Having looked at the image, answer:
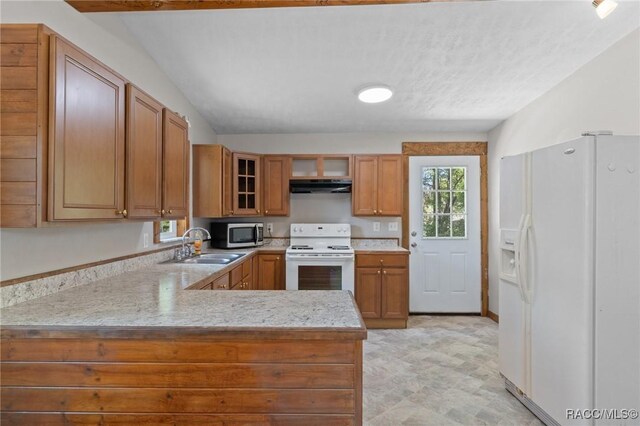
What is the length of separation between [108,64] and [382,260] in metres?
3.10

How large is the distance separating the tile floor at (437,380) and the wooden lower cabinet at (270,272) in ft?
4.02

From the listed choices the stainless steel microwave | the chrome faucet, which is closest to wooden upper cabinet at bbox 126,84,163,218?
the chrome faucet

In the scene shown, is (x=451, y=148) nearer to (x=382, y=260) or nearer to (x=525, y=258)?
(x=382, y=260)

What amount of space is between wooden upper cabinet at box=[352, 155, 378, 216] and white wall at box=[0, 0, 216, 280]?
2.30 meters

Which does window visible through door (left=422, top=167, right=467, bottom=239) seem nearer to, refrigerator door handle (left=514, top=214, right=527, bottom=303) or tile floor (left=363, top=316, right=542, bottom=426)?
tile floor (left=363, top=316, right=542, bottom=426)

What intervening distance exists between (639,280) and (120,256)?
3.17m

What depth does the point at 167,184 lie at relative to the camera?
2.07 m

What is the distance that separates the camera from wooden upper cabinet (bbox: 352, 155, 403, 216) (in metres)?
3.85

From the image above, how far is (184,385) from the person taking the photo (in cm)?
114

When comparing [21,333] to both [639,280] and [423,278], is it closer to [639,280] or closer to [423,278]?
[639,280]

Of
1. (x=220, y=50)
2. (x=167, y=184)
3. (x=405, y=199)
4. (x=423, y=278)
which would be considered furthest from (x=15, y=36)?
(x=423, y=278)

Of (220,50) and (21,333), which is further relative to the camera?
(220,50)

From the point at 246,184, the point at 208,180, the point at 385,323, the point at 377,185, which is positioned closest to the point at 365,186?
the point at 377,185

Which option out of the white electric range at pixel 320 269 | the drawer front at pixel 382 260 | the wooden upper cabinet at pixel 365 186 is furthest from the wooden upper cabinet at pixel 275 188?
the drawer front at pixel 382 260
